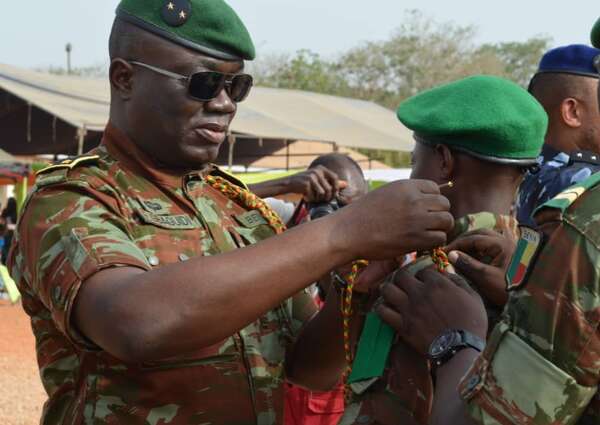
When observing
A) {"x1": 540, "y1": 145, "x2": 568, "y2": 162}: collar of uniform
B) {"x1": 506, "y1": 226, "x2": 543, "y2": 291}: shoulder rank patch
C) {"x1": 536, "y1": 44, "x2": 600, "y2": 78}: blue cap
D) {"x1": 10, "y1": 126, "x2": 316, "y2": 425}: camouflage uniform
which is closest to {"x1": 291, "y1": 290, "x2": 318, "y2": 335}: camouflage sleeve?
{"x1": 10, "y1": 126, "x2": 316, "y2": 425}: camouflage uniform

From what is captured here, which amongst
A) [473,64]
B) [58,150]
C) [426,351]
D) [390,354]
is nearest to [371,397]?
[390,354]

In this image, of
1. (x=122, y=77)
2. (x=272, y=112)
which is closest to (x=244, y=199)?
(x=122, y=77)

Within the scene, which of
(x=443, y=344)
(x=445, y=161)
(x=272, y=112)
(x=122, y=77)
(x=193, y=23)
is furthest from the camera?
(x=272, y=112)

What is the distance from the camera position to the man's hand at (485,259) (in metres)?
2.17

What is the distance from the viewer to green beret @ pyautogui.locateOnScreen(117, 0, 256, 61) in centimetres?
251

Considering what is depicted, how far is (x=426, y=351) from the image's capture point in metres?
2.04

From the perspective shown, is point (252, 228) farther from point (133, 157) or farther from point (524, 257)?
point (524, 257)

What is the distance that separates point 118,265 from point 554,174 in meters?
2.52

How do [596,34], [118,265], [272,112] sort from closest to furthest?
[596,34], [118,265], [272,112]

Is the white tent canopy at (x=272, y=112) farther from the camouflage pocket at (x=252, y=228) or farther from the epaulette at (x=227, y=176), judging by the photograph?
the camouflage pocket at (x=252, y=228)

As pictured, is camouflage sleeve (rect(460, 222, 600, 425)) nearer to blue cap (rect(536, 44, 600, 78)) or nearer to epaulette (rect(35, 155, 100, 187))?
epaulette (rect(35, 155, 100, 187))

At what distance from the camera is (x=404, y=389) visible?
7.18 feet

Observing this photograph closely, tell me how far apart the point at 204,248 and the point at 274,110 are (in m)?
21.8

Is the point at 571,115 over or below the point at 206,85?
below
